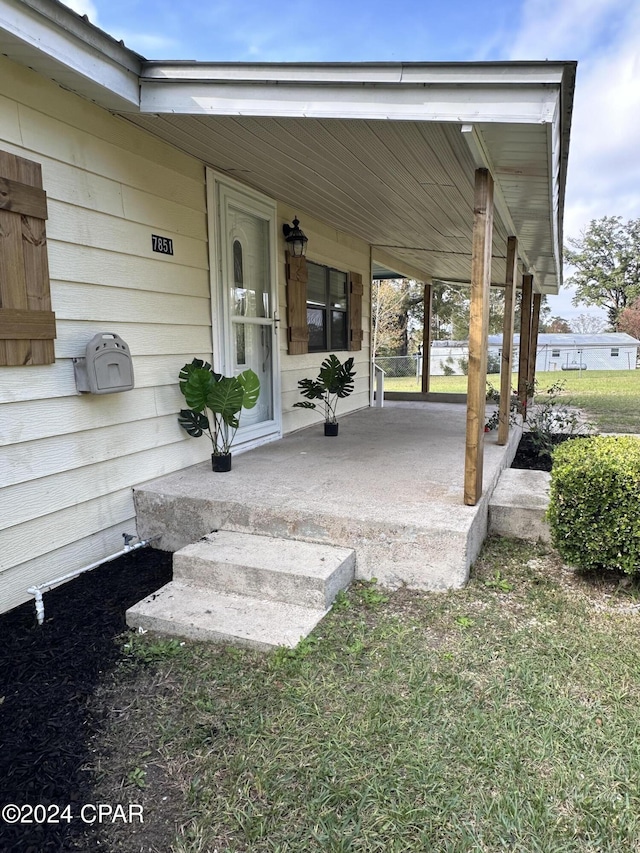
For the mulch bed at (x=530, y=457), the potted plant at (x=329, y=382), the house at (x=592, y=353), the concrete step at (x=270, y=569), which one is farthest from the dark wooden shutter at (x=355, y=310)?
the house at (x=592, y=353)

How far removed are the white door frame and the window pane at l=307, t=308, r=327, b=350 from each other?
43.3 inches

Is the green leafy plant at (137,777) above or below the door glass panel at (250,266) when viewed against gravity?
below

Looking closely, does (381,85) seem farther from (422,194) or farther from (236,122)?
(422,194)

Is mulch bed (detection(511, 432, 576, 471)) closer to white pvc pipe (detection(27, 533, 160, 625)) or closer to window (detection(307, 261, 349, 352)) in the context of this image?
window (detection(307, 261, 349, 352))

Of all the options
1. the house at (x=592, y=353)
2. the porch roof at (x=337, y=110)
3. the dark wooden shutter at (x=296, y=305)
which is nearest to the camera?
the porch roof at (x=337, y=110)

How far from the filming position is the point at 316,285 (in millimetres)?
6152

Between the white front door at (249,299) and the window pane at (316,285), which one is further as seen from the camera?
the window pane at (316,285)

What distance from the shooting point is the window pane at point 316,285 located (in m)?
5.98

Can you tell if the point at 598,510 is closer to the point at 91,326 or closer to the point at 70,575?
the point at 70,575

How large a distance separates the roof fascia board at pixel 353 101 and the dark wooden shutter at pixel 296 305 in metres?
2.40

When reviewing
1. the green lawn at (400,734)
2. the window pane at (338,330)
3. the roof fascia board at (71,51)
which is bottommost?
the green lawn at (400,734)

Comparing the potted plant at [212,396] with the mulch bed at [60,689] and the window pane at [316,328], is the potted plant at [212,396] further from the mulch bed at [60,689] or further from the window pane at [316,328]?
the window pane at [316,328]

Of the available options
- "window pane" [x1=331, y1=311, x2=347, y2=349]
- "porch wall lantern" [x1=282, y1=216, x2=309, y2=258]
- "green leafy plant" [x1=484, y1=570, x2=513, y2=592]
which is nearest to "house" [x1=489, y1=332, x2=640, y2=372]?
"window pane" [x1=331, y1=311, x2=347, y2=349]

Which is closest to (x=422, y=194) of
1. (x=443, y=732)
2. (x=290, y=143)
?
(x=290, y=143)
